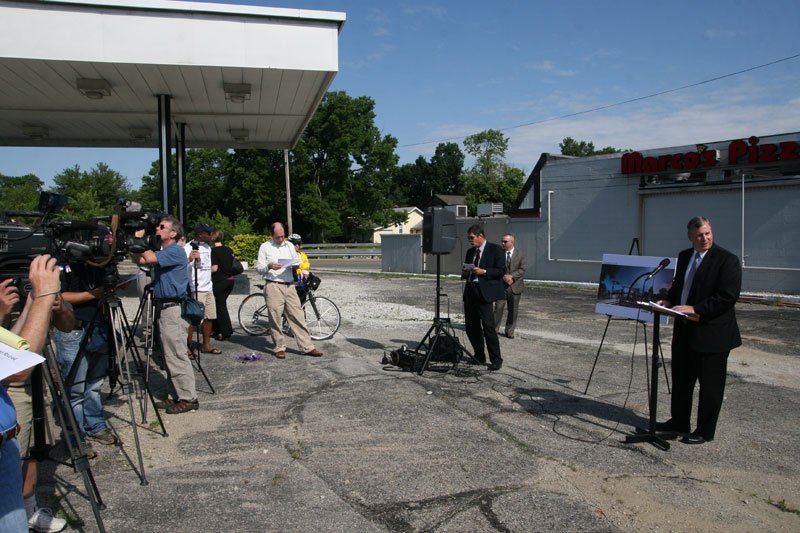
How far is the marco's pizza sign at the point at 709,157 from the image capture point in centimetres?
1562

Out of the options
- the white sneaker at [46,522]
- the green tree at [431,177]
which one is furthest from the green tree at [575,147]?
the white sneaker at [46,522]

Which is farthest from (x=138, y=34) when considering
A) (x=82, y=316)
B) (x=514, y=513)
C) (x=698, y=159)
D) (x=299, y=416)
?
(x=698, y=159)

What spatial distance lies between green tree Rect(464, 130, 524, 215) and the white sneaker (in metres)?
56.4

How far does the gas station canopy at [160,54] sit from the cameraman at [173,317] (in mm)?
4015

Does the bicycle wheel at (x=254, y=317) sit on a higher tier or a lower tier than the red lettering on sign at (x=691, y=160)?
lower

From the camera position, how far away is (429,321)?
11.7m

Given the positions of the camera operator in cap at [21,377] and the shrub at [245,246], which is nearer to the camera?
the camera operator in cap at [21,377]

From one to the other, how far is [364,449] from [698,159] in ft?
54.8

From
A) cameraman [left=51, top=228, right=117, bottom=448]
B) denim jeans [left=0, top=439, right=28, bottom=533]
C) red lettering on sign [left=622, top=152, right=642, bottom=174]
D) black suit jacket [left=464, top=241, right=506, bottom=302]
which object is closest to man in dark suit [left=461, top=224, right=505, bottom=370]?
black suit jacket [left=464, top=241, right=506, bottom=302]

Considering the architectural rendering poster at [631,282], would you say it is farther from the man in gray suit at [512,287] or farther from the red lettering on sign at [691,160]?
the red lettering on sign at [691,160]

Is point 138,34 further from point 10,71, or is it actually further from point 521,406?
point 521,406

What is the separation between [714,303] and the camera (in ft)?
15.5

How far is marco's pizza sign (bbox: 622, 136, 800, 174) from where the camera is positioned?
15.6 meters

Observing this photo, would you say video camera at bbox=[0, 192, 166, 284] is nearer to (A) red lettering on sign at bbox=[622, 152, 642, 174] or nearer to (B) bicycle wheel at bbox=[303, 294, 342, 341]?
(B) bicycle wheel at bbox=[303, 294, 342, 341]
